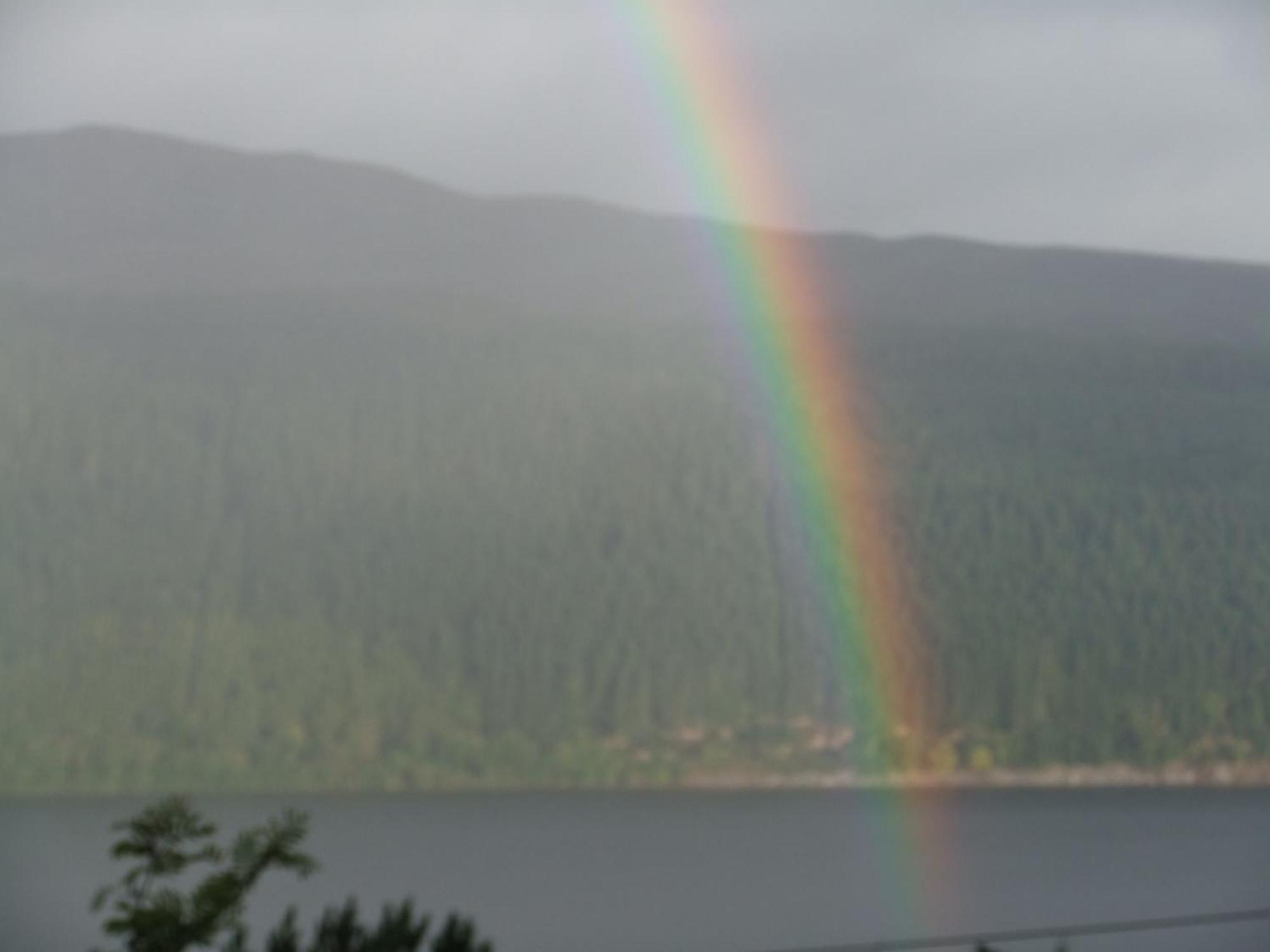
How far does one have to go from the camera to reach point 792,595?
217 ft

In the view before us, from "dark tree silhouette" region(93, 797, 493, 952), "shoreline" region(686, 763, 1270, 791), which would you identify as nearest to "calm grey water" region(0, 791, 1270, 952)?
"shoreline" region(686, 763, 1270, 791)

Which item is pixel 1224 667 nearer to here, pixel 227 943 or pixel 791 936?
pixel 791 936

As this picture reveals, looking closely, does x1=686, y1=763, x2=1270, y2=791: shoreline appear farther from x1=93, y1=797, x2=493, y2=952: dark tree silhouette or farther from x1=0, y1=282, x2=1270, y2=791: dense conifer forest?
x1=93, y1=797, x2=493, y2=952: dark tree silhouette

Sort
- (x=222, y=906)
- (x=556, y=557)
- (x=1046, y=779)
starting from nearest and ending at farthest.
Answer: (x=222, y=906)
(x=1046, y=779)
(x=556, y=557)

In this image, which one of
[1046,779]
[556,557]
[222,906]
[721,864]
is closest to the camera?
[222,906]

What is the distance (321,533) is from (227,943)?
62737mm

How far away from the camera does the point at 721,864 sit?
43531mm

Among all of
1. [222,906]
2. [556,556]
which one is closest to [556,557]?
[556,556]

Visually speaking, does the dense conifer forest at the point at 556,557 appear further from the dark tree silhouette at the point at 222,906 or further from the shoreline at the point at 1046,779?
the dark tree silhouette at the point at 222,906

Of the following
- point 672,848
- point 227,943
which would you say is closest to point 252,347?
point 672,848

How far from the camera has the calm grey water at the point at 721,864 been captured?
115 ft

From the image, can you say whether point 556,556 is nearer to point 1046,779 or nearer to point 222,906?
point 1046,779

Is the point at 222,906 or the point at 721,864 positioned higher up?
the point at 721,864

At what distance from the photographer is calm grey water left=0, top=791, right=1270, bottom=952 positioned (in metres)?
35.2
